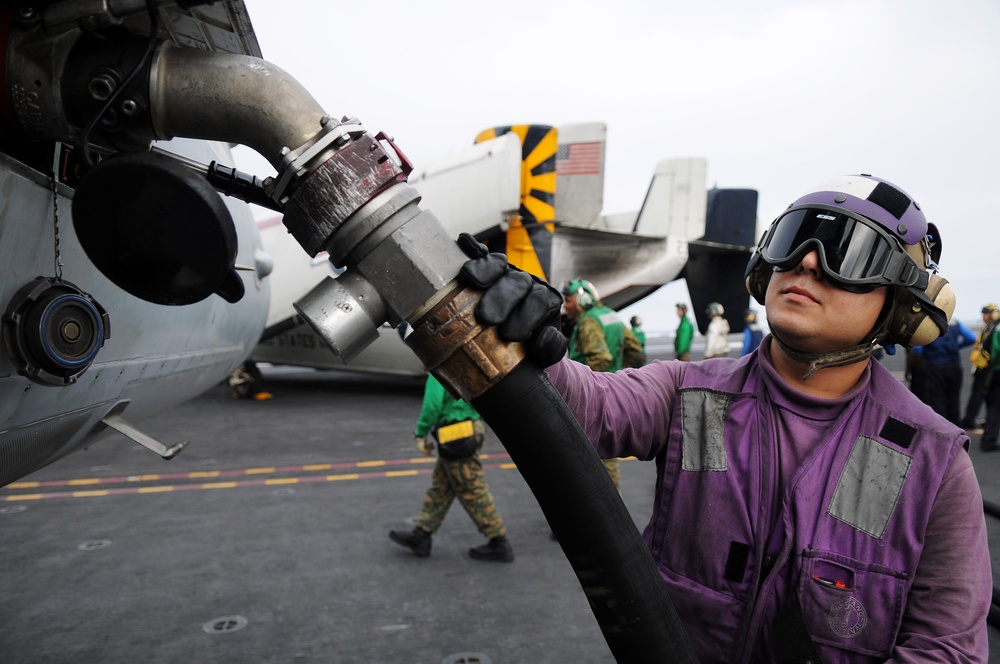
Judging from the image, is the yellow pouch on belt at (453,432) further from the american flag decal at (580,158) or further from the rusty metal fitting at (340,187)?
the american flag decal at (580,158)

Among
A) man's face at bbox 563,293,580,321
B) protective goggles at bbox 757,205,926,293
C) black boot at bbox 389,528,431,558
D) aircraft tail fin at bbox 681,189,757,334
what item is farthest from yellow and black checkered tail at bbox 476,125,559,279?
protective goggles at bbox 757,205,926,293

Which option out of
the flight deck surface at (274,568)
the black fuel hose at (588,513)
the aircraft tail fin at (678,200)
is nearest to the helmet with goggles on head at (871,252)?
the black fuel hose at (588,513)

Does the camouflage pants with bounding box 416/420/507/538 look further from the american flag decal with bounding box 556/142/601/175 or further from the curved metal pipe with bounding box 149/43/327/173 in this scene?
the american flag decal with bounding box 556/142/601/175

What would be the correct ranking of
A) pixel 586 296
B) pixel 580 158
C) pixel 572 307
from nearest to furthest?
pixel 586 296, pixel 572 307, pixel 580 158

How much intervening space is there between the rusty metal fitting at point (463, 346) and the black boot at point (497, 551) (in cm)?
343

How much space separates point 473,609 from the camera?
366 cm

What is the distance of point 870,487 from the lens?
134 cm

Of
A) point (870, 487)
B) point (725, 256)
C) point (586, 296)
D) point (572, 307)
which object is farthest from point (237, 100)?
point (725, 256)

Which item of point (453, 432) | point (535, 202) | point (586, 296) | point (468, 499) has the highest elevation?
point (535, 202)

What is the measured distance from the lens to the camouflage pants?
4.36 metres

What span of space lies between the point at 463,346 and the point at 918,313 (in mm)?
1082

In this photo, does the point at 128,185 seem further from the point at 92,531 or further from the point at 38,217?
the point at 92,531

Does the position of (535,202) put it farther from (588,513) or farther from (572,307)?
(588,513)

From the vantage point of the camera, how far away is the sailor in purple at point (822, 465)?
1299 millimetres
